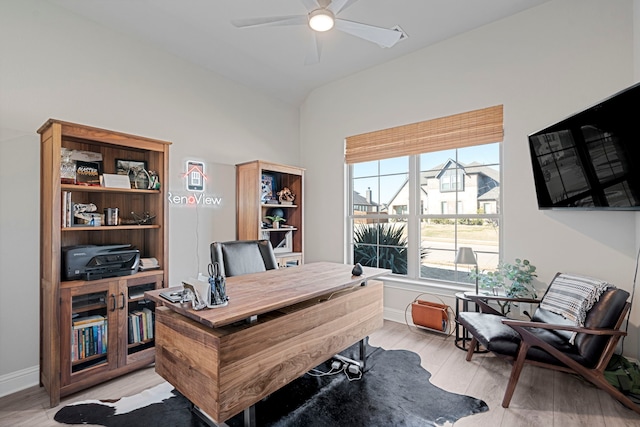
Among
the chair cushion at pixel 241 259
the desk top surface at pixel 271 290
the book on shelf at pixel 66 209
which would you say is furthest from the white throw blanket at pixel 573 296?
the book on shelf at pixel 66 209

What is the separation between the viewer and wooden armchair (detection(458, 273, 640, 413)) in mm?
1927

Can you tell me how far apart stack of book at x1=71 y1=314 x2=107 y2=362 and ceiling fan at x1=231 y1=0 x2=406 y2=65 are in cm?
240

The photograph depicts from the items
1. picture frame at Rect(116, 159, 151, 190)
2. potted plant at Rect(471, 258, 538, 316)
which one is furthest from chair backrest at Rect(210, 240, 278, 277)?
potted plant at Rect(471, 258, 538, 316)

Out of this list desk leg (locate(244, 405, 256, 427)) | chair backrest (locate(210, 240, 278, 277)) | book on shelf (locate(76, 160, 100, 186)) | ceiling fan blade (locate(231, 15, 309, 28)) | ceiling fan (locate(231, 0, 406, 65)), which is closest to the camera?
desk leg (locate(244, 405, 256, 427))

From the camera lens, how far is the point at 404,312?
358cm

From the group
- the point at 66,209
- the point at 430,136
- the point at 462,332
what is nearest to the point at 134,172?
the point at 66,209

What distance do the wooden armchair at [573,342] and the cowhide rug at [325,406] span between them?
16.4 inches

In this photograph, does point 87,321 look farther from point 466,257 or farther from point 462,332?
point 462,332

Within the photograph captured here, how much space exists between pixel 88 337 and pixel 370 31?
3.09m

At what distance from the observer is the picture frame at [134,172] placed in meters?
2.62

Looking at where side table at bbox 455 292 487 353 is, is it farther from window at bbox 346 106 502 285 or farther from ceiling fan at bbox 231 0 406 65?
ceiling fan at bbox 231 0 406 65

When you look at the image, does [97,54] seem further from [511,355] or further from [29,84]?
[511,355]

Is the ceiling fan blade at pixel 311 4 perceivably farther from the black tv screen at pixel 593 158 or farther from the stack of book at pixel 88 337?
the stack of book at pixel 88 337

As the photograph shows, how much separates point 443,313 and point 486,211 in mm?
1164
